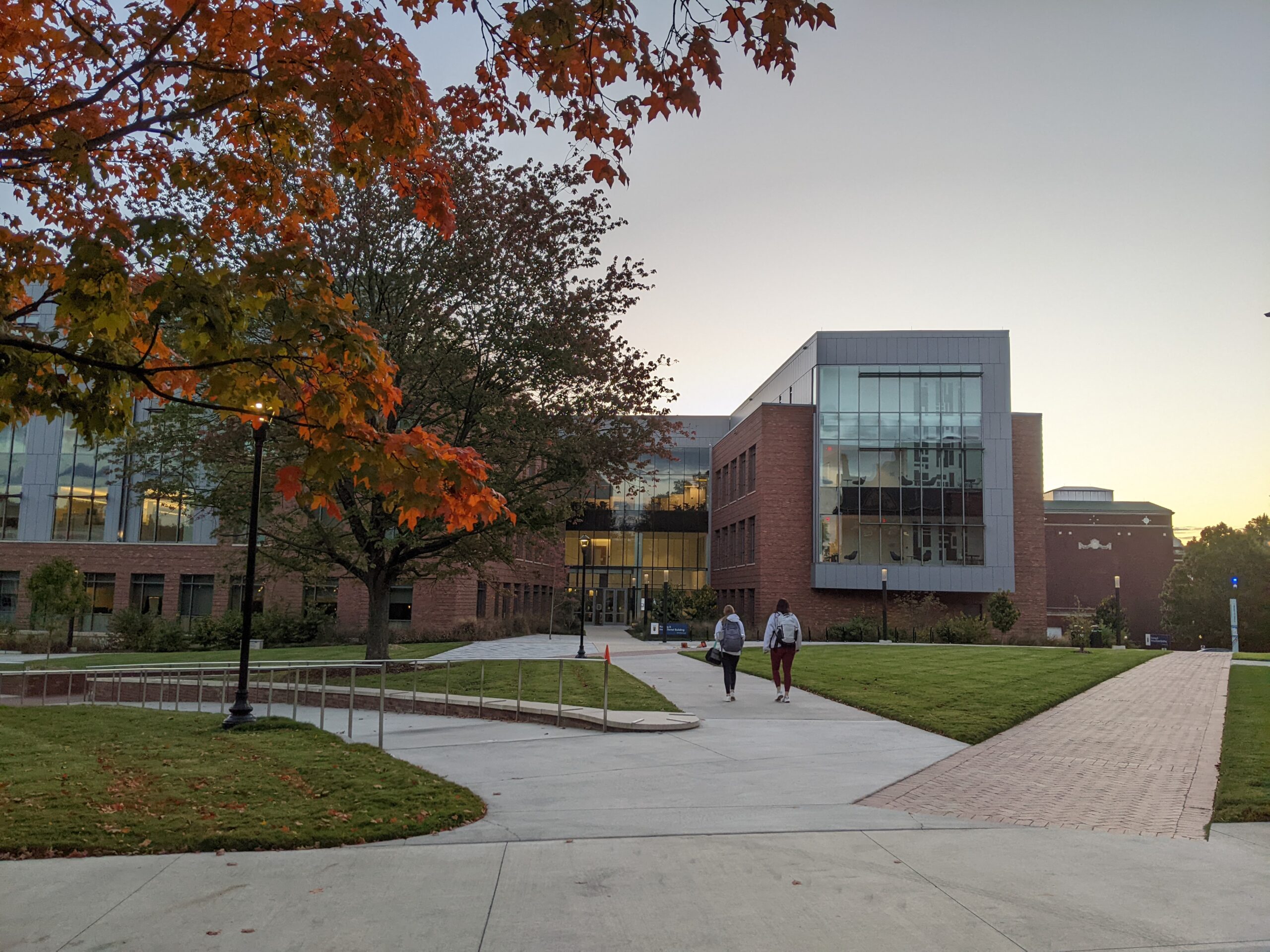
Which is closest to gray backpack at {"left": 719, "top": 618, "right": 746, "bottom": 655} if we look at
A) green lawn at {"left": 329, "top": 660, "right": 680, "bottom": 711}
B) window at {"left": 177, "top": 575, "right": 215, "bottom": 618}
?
green lawn at {"left": 329, "top": 660, "right": 680, "bottom": 711}

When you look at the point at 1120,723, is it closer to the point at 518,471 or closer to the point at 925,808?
the point at 925,808

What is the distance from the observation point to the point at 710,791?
8922mm

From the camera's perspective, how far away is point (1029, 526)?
156 ft

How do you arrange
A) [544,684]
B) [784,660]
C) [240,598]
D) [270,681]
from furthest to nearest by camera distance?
[240,598] < [544,684] < [784,660] < [270,681]

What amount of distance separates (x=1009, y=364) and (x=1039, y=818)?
141 feet

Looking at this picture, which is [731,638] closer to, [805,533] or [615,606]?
[805,533]

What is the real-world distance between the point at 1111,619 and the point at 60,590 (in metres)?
53.0

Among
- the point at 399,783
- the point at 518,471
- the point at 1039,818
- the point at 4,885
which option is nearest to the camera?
the point at 4,885

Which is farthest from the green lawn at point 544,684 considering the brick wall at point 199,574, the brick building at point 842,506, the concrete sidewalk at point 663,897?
the brick building at point 842,506

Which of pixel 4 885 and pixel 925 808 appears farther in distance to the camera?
pixel 925 808

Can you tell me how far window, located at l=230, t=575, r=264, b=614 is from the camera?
38594 millimetres

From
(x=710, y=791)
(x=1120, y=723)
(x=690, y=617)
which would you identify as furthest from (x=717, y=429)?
(x=710, y=791)

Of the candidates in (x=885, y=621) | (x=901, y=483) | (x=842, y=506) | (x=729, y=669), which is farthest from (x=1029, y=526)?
(x=729, y=669)

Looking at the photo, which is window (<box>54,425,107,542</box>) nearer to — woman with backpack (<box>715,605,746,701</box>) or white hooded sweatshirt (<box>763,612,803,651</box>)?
woman with backpack (<box>715,605,746,701</box>)
